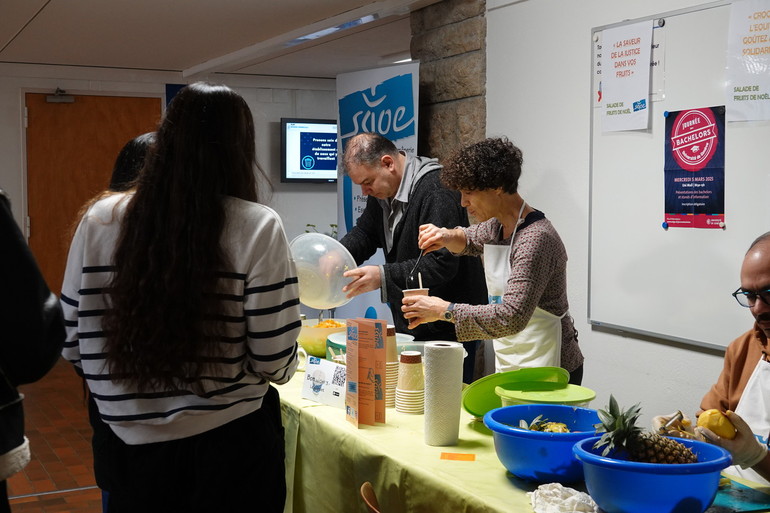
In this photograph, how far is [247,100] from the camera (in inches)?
338

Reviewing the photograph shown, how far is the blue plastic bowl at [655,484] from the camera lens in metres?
1.43

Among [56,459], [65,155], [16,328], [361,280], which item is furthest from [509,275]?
[65,155]

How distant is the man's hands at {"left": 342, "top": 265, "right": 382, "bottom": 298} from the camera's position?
269cm

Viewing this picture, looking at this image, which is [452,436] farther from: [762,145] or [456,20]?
[456,20]

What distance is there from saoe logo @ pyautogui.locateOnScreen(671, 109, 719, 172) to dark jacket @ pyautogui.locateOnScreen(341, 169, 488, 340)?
86 centimetres

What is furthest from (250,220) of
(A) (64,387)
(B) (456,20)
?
(A) (64,387)

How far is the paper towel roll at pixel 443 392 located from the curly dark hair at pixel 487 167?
692mm

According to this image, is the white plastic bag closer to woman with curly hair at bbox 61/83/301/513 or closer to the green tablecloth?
the green tablecloth

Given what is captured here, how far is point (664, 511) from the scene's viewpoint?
145cm

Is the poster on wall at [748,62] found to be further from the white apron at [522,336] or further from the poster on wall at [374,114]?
the poster on wall at [374,114]

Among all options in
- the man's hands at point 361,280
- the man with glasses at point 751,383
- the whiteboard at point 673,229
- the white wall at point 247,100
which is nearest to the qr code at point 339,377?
the man's hands at point 361,280

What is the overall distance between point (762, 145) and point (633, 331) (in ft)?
2.91

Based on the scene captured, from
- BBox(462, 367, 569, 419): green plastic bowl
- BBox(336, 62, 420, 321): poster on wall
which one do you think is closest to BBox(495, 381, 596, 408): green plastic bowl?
BBox(462, 367, 569, 419): green plastic bowl

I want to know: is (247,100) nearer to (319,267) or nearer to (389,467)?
(319,267)
